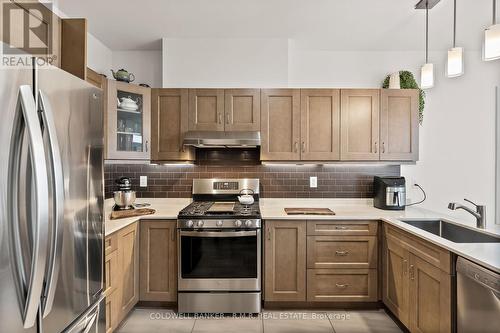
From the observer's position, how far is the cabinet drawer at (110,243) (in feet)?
7.04

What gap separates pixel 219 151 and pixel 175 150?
514 millimetres

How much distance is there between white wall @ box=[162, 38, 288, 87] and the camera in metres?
3.23

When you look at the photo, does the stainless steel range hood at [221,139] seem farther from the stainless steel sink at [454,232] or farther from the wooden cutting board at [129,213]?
the stainless steel sink at [454,232]

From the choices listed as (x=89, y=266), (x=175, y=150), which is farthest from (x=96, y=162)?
(x=175, y=150)

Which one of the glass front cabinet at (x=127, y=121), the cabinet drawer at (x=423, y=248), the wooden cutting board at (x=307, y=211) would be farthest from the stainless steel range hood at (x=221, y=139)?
the cabinet drawer at (x=423, y=248)

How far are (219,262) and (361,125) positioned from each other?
1.98 meters

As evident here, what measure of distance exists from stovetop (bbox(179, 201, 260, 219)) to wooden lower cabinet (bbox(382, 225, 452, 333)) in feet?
3.93

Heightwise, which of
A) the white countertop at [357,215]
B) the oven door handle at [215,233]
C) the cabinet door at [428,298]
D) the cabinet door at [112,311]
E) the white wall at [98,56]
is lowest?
the cabinet door at [112,311]

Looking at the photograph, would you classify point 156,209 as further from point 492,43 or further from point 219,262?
point 492,43

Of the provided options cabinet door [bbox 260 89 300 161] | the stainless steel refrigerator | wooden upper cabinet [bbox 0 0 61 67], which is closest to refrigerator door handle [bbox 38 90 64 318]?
the stainless steel refrigerator

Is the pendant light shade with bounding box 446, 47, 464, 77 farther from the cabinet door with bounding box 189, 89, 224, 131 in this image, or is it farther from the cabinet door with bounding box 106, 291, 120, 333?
the cabinet door with bounding box 106, 291, 120, 333

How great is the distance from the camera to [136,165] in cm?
338

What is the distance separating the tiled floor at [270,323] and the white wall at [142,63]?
2.48 m

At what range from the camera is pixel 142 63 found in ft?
11.5
